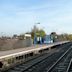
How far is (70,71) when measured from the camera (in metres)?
18.0

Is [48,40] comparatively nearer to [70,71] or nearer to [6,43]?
[6,43]

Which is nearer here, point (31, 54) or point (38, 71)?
point (38, 71)

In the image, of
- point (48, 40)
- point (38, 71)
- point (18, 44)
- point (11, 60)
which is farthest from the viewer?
point (48, 40)

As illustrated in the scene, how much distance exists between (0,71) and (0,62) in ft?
18.6

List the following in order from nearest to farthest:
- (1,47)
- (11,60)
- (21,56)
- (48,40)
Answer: (11,60) → (21,56) → (1,47) → (48,40)

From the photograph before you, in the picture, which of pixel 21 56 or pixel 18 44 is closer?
pixel 21 56

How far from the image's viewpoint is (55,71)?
18.0 metres

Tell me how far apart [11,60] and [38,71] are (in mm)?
11334

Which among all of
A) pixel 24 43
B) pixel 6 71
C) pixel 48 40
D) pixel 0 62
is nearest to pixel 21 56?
pixel 0 62

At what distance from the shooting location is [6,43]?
48.6 m

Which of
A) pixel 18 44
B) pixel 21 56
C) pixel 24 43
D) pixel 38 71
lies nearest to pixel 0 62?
pixel 38 71

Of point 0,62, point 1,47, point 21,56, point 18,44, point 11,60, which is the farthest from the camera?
point 18,44

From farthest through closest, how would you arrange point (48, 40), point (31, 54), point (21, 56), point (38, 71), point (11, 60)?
point (48, 40) → point (31, 54) → point (21, 56) → point (11, 60) → point (38, 71)

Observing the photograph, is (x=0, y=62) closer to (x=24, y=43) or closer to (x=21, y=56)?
(x=21, y=56)
